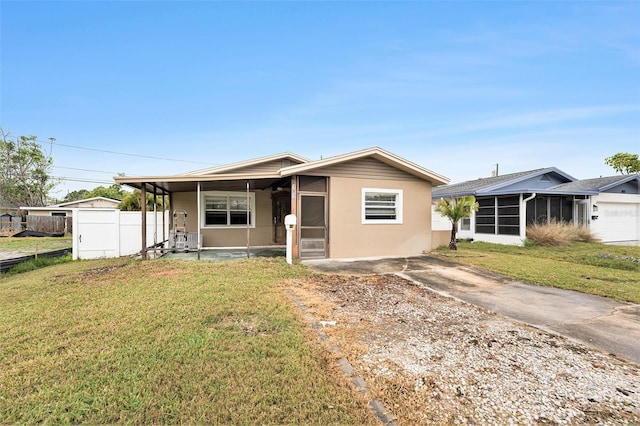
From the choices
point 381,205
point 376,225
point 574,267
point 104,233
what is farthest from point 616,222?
point 104,233

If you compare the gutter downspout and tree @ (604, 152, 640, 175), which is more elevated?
tree @ (604, 152, 640, 175)

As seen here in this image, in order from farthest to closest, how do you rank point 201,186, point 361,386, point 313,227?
point 201,186 < point 313,227 < point 361,386

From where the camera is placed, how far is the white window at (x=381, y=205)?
9992 mm

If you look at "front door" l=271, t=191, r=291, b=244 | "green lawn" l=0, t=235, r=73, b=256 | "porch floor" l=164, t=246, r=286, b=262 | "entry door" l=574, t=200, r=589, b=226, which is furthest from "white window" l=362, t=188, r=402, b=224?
"green lawn" l=0, t=235, r=73, b=256

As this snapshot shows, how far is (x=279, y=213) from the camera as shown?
493 inches

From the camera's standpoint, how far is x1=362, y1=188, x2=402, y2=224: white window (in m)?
9.99

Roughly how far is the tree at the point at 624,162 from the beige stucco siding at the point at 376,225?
33.4 meters

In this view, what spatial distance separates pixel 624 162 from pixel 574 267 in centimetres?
3380

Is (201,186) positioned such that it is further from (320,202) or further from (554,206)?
(554,206)

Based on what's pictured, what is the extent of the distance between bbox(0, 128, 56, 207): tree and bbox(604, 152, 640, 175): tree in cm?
5889

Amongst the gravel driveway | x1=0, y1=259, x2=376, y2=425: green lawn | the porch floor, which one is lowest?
the gravel driveway

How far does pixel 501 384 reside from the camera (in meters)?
2.67

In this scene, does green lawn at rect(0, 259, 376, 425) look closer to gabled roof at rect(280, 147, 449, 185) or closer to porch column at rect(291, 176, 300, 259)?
porch column at rect(291, 176, 300, 259)

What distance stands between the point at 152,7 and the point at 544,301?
512 inches
